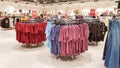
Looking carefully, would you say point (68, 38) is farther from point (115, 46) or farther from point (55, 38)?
point (115, 46)

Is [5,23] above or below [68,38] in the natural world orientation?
above

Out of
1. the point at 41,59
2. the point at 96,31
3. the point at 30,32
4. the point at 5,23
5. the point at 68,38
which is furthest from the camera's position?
the point at 5,23

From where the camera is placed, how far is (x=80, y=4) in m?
15.7

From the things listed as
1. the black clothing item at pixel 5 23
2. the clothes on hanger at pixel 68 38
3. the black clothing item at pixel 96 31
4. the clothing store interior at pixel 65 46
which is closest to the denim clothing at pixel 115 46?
the clothing store interior at pixel 65 46

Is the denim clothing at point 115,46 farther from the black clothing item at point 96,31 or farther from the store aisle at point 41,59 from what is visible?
the black clothing item at point 96,31

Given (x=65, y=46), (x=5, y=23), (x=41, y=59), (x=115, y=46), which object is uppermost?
(x=5, y=23)

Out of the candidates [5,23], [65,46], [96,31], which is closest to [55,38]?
[65,46]

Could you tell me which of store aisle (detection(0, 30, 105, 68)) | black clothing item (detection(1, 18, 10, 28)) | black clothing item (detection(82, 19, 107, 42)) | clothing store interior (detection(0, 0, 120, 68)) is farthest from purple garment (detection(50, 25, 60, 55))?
black clothing item (detection(1, 18, 10, 28))

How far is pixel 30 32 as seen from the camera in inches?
257

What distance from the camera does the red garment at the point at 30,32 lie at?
651cm

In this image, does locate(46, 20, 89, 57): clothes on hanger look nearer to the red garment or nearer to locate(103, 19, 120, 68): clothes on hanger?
locate(103, 19, 120, 68): clothes on hanger

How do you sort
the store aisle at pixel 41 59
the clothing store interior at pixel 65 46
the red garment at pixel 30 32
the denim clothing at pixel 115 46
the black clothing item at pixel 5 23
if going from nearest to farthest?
the denim clothing at pixel 115 46, the clothing store interior at pixel 65 46, the store aisle at pixel 41 59, the red garment at pixel 30 32, the black clothing item at pixel 5 23

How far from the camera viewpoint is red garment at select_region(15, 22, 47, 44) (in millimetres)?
6505

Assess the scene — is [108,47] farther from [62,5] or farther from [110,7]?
[62,5]
